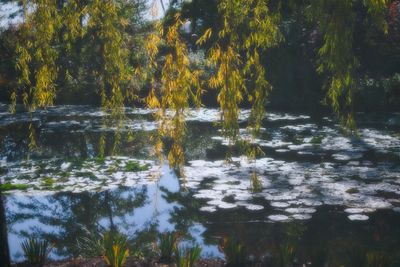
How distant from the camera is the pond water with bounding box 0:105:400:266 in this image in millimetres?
5801

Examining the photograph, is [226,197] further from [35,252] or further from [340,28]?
[340,28]

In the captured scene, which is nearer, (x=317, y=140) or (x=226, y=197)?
(x=226, y=197)

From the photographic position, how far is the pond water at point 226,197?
5801 mm

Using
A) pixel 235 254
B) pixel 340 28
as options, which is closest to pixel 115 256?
pixel 235 254

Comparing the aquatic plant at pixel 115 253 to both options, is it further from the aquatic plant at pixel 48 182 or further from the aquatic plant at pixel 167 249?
the aquatic plant at pixel 48 182

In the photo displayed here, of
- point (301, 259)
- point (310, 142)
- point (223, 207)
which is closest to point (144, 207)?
point (223, 207)

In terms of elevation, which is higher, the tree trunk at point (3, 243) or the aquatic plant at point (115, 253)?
the tree trunk at point (3, 243)

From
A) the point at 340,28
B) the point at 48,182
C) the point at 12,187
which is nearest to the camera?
the point at 340,28

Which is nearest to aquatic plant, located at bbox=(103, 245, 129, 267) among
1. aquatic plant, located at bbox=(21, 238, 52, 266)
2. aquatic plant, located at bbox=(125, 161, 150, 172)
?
aquatic plant, located at bbox=(21, 238, 52, 266)

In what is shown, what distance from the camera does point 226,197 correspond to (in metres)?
7.12

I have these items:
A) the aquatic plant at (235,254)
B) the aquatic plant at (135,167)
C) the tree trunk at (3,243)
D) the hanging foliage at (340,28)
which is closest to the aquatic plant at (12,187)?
the aquatic plant at (135,167)

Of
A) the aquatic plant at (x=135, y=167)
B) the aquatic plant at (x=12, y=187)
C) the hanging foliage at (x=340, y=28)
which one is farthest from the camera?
the aquatic plant at (x=135, y=167)

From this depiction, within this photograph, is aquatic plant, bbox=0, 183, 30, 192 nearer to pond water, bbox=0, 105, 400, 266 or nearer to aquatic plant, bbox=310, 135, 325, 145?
pond water, bbox=0, 105, 400, 266

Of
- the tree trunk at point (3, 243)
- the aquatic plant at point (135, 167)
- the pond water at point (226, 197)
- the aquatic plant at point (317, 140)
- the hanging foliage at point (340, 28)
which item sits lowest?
the pond water at point (226, 197)
